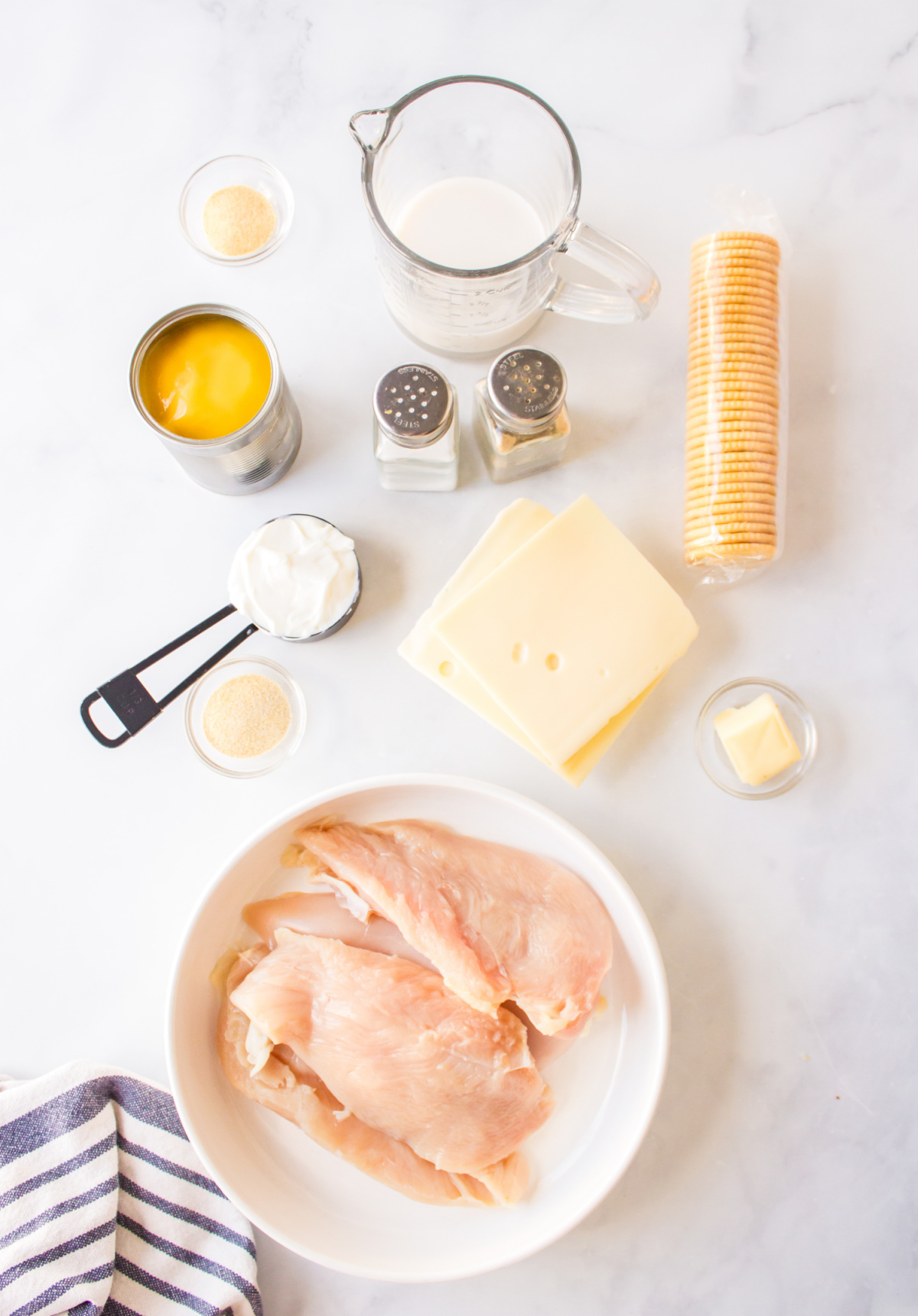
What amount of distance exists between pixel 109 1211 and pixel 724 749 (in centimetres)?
100

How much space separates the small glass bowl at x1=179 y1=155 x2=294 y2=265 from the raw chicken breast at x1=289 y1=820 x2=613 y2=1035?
2.70ft

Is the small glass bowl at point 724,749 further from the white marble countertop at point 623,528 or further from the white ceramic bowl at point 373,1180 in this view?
the white ceramic bowl at point 373,1180

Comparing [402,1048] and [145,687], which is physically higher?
[145,687]

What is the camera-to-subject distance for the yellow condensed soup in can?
98cm

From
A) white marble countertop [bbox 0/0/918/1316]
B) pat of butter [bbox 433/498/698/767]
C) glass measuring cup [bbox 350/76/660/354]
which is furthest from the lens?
white marble countertop [bbox 0/0/918/1316]

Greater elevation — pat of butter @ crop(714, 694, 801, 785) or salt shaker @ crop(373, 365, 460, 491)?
salt shaker @ crop(373, 365, 460, 491)

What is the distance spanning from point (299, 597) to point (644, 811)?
0.55 m

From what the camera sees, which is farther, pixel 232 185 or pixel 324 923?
pixel 232 185

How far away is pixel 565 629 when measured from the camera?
1037 mm

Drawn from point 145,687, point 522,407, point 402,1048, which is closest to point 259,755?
point 145,687

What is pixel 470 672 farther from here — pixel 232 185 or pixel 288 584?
pixel 232 185

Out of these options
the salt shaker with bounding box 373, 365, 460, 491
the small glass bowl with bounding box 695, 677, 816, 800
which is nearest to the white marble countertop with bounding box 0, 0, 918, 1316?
the small glass bowl with bounding box 695, 677, 816, 800

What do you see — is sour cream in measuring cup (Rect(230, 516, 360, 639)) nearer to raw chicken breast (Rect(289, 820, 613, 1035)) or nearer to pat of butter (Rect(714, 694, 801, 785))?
raw chicken breast (Rect(289, 820, 613, 1035))

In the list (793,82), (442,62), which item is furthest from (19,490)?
(793,82)
